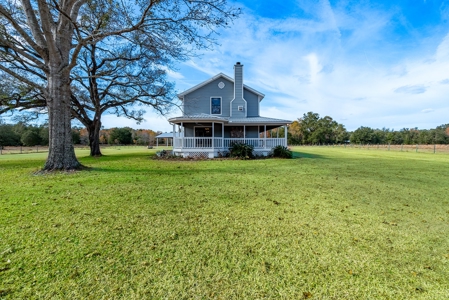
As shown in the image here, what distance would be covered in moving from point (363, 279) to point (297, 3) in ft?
40.5

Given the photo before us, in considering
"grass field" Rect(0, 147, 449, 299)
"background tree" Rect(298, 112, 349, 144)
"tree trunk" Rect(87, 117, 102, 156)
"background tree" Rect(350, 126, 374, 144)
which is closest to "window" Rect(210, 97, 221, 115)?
"tree trunk" Rect(87, 117, 102, 156)

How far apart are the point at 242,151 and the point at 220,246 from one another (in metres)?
11.4

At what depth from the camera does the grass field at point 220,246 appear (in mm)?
1896

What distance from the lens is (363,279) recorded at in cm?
204

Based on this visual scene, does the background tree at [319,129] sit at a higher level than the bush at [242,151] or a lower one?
higher

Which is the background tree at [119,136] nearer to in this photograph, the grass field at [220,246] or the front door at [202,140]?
the front door at [202,140]

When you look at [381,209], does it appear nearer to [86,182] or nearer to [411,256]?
[411,256]

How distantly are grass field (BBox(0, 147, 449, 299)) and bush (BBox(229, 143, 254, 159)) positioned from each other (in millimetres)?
8937

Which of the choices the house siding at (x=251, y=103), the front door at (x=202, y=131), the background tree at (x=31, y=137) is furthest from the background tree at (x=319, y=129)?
the background tree at (x=31, y=137)

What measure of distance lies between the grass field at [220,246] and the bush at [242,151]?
8.94m

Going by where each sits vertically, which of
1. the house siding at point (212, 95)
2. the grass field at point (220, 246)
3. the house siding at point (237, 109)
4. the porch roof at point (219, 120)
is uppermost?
the house siding at point (212, 95)

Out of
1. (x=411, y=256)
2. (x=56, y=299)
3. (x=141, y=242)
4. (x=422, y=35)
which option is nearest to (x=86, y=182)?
(x=141, y=242)

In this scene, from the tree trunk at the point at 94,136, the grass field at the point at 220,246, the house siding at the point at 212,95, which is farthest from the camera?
the tree trunk at the point at 94,136

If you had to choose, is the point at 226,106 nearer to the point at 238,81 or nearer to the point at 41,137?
the point at 238,81
